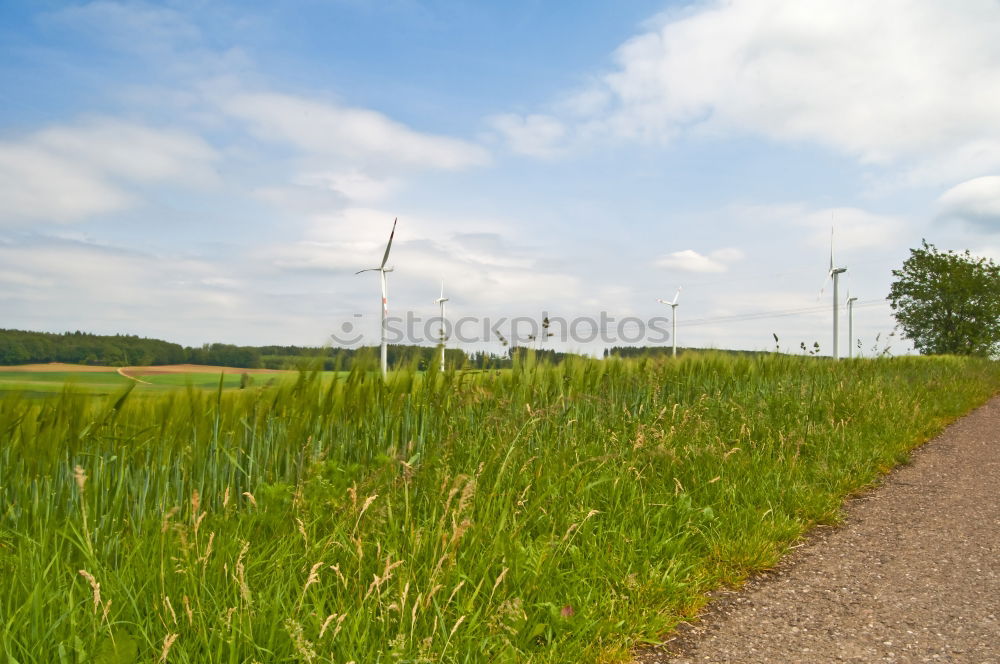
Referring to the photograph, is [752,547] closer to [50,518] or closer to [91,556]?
[91,556]

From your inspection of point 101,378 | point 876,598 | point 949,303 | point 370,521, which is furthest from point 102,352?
point 949,303

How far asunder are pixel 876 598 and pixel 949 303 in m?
49.9

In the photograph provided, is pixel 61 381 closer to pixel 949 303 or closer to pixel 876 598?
pixel 876 598

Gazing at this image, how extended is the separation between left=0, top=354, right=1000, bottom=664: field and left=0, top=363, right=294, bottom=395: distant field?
0.08 m

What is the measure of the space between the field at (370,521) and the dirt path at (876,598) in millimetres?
193

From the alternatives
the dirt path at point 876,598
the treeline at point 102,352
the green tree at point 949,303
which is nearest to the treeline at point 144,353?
the treeline at point 102,352

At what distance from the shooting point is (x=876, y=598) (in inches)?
144

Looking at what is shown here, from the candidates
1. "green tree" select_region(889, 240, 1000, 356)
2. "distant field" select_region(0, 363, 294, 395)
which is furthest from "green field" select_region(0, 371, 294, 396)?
"green tree" select_region(889, 240, 1000, 356)

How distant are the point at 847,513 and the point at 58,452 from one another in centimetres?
530

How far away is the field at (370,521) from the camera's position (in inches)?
98.0

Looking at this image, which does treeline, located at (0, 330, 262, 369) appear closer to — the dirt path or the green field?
the green field

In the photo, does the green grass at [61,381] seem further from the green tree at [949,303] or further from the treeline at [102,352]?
the green tree at [949,303]

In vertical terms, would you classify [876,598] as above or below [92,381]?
below

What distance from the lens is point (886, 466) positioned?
6.77 m
